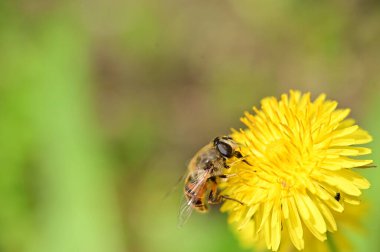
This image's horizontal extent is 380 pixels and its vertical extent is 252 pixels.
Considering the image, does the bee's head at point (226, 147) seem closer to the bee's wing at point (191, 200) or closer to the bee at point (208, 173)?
the bee at point (208, 173)

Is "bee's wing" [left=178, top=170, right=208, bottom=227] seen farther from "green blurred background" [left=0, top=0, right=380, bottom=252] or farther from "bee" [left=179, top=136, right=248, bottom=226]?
"green blurred background" [left=0, top=0, right=380, bottom=252]

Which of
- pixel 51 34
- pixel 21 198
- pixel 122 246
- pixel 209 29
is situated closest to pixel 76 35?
pixel 51 34

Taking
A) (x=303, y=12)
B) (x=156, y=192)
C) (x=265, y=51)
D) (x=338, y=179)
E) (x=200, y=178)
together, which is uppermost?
(x=303, y=12)

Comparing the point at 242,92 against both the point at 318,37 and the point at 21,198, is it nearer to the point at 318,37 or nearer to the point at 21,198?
the point at 318,37

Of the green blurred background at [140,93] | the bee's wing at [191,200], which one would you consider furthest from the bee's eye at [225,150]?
the green blurred background at [140,93]

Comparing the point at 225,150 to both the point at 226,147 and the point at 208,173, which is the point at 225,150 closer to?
the point at 226,147

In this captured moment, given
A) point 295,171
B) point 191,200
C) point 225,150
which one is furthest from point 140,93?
point 295,171
